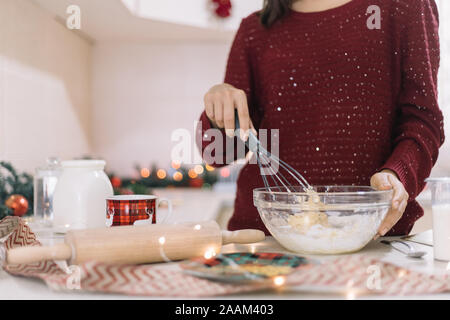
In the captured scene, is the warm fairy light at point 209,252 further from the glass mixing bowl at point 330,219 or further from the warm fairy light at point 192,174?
the warm fairy light at point 192,174

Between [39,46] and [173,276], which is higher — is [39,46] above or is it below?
above

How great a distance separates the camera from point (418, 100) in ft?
2.71

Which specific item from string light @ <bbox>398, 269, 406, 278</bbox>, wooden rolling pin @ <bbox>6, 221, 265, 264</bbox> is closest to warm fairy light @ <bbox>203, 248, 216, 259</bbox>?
wooden rolling pin @ <bbox>6, 221, 265, 264</bbox>

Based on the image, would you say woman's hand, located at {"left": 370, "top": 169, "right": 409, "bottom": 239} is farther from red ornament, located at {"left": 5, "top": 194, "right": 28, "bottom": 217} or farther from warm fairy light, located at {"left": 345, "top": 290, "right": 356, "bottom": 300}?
red ornament, located at {"left": 5, "top": 194, "right": 28, "bottom": 217}

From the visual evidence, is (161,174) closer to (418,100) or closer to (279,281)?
(418,100)

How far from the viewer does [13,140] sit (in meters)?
1.56

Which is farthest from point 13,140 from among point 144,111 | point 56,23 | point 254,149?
point 254,149

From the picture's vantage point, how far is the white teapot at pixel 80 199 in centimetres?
76

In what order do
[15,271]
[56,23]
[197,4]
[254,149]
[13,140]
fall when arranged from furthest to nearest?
[197,4] → [56,23] → [13,140] → [254,149] → [15,271]

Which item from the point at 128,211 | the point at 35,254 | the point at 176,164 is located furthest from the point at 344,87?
the point at 176,164

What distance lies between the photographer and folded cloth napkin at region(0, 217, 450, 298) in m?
0.43

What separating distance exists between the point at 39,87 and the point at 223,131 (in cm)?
122

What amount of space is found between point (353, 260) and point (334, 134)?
1.48 ft
